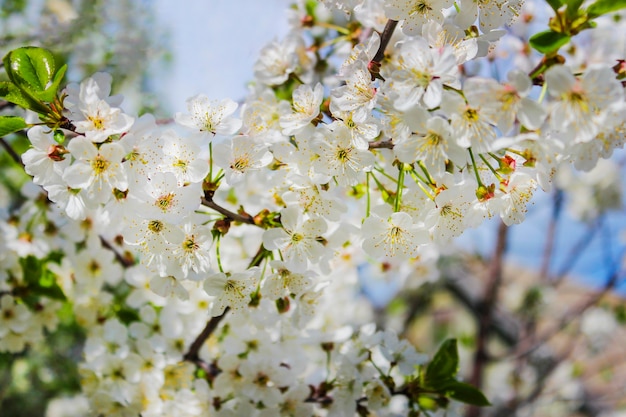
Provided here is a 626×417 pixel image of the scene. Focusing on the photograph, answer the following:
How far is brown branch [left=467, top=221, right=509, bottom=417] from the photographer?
2.68 meters

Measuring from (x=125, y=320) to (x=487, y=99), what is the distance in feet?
3.48

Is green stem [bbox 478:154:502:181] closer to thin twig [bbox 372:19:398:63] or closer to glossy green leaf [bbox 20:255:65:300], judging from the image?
thin twig [bbox 372:19:398:63]

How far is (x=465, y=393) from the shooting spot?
3.82 feet

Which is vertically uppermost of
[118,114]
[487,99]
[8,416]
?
[487,99]

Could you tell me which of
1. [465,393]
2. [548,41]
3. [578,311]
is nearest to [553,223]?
[578,311]

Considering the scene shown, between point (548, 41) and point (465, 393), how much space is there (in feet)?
2.36

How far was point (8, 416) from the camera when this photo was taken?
220cm

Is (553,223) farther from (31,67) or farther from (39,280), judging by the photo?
(31,67)

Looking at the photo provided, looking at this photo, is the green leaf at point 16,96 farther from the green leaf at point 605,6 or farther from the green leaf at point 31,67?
the green leaf at point 605,6

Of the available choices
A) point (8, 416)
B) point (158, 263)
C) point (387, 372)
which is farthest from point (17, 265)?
point (8, 416)

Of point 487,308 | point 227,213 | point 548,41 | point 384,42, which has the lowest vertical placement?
point 487,308

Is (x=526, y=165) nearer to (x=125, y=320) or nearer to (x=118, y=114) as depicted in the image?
(x=118, y=114)

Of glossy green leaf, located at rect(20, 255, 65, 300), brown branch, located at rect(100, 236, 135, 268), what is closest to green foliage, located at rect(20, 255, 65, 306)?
glossy green leaf, located at rect(20, 255, 65, 300)

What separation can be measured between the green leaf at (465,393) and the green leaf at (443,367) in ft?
0.05
